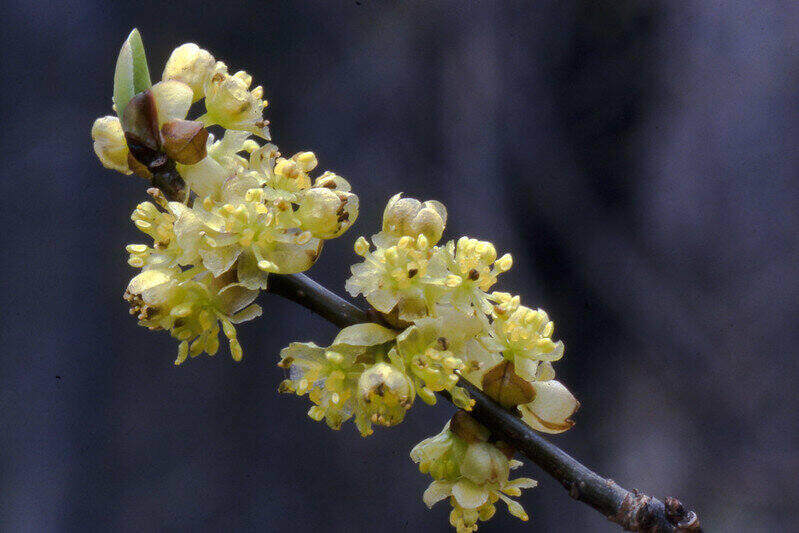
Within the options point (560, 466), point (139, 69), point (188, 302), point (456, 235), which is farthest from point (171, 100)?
point (456, 235)

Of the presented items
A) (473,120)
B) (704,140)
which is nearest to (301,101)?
(473,120)

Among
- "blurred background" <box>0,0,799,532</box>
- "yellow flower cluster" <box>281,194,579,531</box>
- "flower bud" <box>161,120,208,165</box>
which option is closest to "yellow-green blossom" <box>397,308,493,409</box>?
"yellow flower cluster" <box>281,194,579,531</box>

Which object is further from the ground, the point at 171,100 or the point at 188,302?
the point at 171,100

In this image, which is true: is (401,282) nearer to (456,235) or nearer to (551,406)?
(551,406)

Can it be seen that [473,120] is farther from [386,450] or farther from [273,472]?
[273,472]

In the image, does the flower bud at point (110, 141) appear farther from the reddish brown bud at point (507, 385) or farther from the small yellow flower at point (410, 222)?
the reddish brown bud at point (507, 385)

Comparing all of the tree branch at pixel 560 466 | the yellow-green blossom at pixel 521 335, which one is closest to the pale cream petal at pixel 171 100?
the tree branch at pixel 560 466
